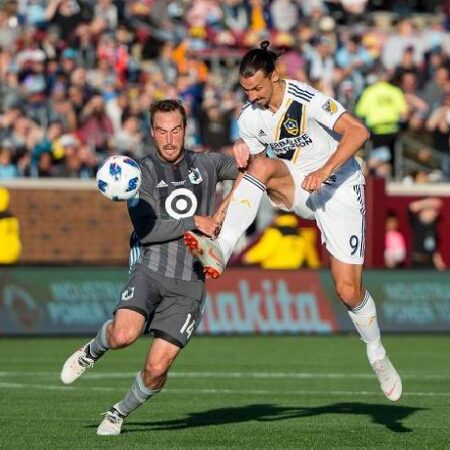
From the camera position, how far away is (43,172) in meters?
24.5

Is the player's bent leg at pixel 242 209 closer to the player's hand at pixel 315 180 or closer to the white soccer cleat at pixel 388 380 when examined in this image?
the player's hand at pixel 315 180

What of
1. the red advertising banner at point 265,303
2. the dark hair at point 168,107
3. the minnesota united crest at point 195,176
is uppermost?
the dark hair at point 168,107

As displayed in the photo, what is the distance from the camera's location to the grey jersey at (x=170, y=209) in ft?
34.7

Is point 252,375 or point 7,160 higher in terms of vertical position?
point 7,160

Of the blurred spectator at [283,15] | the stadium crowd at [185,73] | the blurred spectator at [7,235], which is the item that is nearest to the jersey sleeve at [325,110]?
the blurred spectator at [7,235]

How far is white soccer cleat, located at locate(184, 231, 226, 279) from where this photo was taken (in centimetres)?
1027

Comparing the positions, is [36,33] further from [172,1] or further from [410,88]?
[410,88]

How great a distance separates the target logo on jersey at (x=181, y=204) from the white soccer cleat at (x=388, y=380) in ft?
6.39

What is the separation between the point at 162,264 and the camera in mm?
10750

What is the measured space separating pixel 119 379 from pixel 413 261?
11175 mm

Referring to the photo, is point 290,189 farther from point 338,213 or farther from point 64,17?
point 64,17

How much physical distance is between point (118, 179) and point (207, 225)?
75 cm

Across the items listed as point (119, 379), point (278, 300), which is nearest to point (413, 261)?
point (278, 300)

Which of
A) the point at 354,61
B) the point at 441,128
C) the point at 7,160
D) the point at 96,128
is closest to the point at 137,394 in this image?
the point at 7,160
